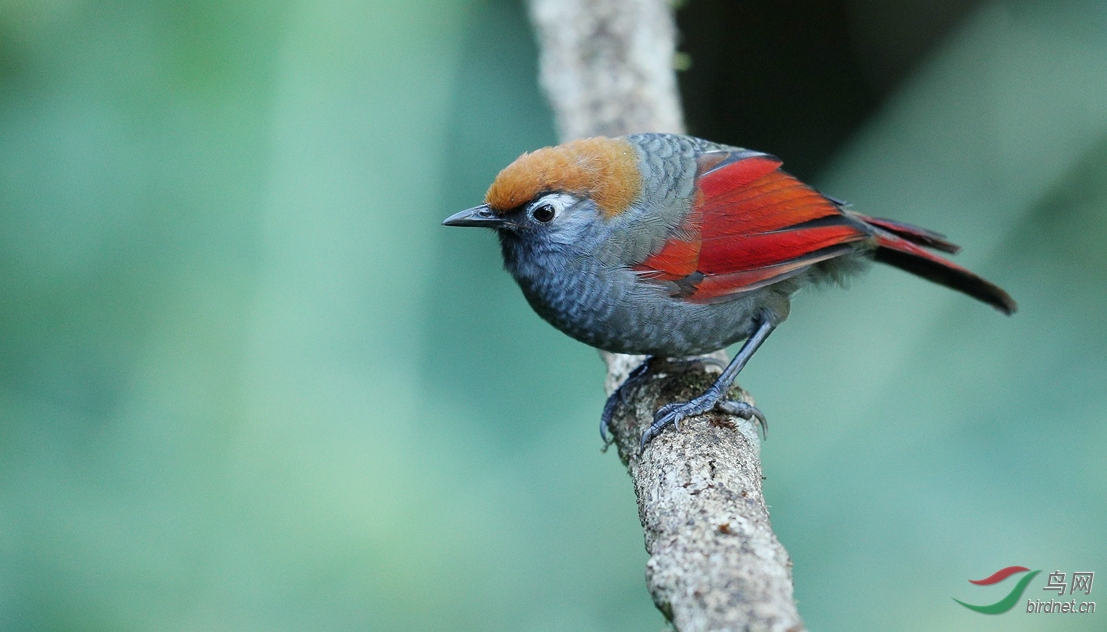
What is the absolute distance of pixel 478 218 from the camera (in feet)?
10.4

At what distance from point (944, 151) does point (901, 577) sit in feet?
8.91

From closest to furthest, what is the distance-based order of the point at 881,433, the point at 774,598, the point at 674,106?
the point at 774,598 → the point at 881,433 → the point at 674,106

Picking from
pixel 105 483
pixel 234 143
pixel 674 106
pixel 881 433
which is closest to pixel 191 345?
pixel 105 483

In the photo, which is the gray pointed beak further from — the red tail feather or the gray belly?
the red tail feather

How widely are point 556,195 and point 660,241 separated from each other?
1.36 ft

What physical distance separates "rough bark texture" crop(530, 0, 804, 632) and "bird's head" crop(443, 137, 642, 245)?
2.28 ft

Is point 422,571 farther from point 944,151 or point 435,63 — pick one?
point 944,151

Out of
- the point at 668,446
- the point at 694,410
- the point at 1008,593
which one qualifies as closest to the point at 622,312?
the point at 694,410

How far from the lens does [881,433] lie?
12.0 feet

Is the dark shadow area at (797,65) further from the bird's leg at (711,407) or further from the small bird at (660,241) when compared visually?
the bird's leg at (711,407)

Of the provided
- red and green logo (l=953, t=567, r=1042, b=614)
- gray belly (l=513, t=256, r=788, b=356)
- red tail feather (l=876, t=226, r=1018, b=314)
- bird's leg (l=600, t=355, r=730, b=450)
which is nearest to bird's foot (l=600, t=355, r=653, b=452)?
bird's leg (l=600, t=355, r=730, b=450)

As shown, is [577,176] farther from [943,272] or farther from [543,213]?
[943,272]

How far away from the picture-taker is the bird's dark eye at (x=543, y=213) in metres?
3.20

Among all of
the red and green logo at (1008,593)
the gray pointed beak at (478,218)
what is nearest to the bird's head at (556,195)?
the gray pointed beak at (478,218)
